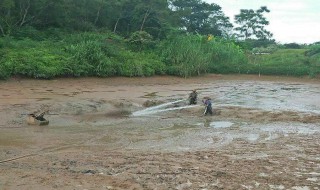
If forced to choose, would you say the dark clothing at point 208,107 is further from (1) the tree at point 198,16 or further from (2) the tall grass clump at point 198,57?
(1) the tree at point 198,16

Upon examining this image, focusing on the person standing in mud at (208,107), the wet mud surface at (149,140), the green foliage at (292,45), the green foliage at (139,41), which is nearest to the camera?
the wet mud surface at (149,140)

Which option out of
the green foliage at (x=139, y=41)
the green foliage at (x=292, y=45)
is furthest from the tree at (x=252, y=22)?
the green foliage at (x=139, y=41)

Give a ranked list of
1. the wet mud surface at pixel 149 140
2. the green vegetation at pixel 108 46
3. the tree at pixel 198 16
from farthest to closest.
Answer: the tree at pixel 198 16 < the green vegetation at pixel 108 46 < the wet mud surface at pixel 149 140

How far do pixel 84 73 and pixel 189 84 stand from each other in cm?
788

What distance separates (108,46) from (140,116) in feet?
42.1

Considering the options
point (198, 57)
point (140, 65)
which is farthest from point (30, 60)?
point (198, 57)

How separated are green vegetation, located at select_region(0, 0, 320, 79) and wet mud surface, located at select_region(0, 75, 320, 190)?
2.09 m

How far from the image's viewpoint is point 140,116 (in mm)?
17797

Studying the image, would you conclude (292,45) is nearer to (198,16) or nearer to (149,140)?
(198,16)

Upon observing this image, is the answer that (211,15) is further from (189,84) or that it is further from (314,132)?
(314,132)

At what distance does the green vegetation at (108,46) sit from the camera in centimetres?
2600

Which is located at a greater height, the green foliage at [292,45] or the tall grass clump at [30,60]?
the green foliage at [292,45]

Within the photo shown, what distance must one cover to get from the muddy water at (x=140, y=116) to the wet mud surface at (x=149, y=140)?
0.12 feet

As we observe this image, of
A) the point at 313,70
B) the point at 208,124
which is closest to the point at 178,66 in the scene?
the point at 313,70
